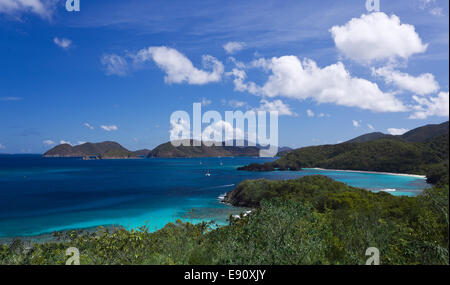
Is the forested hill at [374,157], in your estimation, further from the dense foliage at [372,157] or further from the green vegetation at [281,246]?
the green vegetation at [281,246]

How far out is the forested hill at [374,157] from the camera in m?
97.8

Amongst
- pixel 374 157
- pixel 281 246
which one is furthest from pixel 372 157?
pixel 281 246

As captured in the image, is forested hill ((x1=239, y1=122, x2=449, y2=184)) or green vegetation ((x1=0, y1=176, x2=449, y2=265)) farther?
forested hill ((x1=239, y1=122, x2=449, y2=184))

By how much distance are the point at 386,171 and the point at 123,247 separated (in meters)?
115

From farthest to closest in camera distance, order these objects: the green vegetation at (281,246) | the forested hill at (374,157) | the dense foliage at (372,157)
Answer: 1. the dense foliage at (372,157)
2. the forested hill at (374,157)
3. the green vegetation at (281,246)

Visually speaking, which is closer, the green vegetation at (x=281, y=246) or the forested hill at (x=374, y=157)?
the green vegetation at (x=281, y=246)

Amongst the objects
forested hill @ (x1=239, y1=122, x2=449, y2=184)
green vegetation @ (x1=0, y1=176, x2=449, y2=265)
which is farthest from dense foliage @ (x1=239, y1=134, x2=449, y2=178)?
green vegetation @ (x1=0, y1=176, x2=449, y2=265)

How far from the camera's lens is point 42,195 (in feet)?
172

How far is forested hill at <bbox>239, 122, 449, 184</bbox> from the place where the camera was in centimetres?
9775

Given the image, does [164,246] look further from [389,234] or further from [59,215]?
[59,215]

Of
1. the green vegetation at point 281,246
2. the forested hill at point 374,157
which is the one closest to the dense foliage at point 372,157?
the forested hill at point 374,157

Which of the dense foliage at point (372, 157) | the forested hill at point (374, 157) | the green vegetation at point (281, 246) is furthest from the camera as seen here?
the dense foliage at point (372, 157)

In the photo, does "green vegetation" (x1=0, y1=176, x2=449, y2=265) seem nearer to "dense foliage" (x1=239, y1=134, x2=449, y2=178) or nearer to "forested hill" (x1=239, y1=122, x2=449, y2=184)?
"forested hill" (x1=239, y1=122, x2=449, y2=184)

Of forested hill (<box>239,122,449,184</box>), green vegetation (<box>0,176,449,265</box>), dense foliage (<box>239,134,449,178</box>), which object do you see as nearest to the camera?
green vegetation (<box>0,176,449,265</box>)
